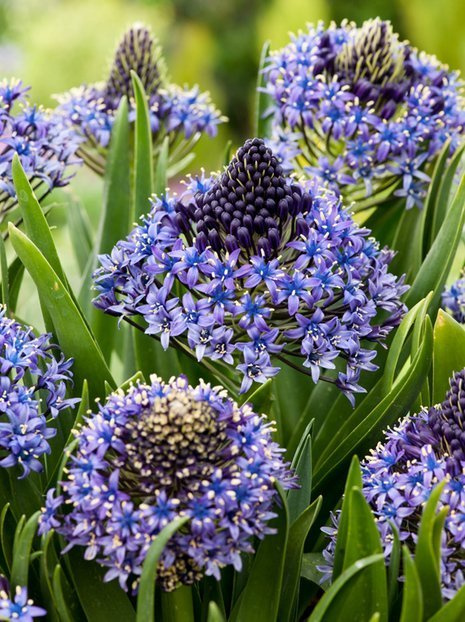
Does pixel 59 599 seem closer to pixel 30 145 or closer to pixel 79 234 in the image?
pixel 30 145

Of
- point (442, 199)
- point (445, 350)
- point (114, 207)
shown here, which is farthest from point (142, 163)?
point (445, 350)

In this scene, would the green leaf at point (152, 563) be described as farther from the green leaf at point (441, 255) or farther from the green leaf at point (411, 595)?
the green leaf at point (441, 255)

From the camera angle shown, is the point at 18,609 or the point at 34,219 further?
the point at 34,219

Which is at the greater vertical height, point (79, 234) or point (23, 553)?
point (79, 234)

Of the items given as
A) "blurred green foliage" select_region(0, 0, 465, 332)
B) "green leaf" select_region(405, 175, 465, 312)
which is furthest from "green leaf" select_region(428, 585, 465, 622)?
"blurred green foliage" select_region(0, 0, 465, 332)

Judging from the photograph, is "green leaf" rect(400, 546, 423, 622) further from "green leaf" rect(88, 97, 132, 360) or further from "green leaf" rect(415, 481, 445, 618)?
"green leaf" rect(88, 97, 132, 360)

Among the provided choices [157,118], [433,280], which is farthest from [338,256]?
[157,118]

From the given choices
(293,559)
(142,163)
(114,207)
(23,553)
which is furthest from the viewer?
(114,207)
